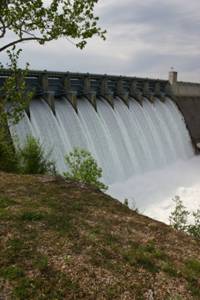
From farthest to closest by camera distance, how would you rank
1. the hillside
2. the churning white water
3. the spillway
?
the churning white water
the spillway
the hillside

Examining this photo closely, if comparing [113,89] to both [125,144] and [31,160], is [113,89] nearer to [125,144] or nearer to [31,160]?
[125,144]

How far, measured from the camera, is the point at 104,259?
7117 mm

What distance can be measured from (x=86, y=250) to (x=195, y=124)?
4132 cm

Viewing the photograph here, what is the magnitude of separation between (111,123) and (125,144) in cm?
193

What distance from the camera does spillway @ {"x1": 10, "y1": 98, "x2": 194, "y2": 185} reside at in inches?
927

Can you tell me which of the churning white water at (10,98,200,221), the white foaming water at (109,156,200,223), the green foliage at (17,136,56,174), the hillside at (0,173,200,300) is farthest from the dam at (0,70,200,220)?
the hillside at (0,173,200,300)

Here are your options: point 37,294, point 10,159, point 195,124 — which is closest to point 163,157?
point 195,124

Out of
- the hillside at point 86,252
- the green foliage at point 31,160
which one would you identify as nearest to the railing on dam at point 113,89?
the green foliage at point 31,160

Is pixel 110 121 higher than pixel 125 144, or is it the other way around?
pixel 110 121

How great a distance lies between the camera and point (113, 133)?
2989 centimetres

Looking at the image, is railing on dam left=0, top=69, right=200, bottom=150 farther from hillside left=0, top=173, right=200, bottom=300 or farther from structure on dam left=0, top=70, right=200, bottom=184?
hillside left=0, top=173, right=200, bottom=300

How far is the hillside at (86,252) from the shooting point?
6.18 metres

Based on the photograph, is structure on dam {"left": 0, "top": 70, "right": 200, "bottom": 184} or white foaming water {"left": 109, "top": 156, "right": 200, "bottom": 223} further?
structure on dam {"left": 0, "top": 70, "right": 200, "bottom": 184}

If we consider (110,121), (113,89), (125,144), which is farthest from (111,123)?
(113,89)
